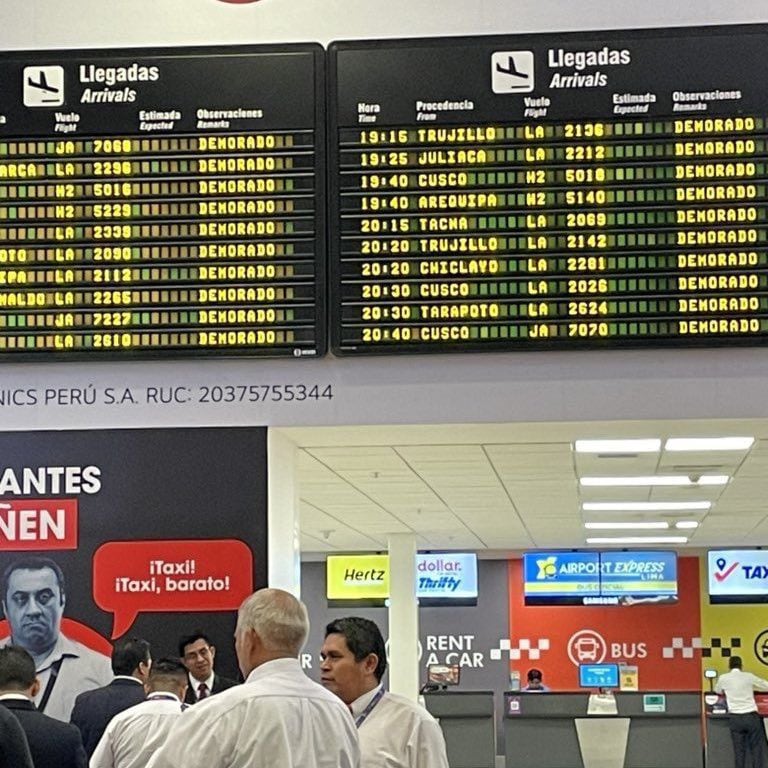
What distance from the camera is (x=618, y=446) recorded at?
833 cm

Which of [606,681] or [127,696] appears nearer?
[127,696]

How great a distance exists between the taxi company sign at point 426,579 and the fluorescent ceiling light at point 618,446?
532 inches

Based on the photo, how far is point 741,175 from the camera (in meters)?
6.79

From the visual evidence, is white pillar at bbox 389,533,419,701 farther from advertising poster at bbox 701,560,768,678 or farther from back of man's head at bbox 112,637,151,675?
back of man's head at bbox 112,637,151,675

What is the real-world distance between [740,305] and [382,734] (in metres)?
2.96

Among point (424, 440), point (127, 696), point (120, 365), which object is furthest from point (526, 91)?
point (127, 696)

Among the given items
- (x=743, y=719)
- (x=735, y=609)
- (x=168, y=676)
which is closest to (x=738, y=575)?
(x=735, y=609)

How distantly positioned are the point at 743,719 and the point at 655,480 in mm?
7773

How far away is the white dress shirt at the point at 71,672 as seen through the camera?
6.86 m

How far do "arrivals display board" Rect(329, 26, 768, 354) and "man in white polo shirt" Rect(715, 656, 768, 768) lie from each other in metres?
11.2

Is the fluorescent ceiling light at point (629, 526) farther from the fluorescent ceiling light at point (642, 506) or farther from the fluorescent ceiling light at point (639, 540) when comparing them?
A: the fluorescent ceiling light at point (642, 506)

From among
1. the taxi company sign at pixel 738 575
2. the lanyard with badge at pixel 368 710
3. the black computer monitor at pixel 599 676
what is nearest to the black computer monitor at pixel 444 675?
the black computer monitor at pixel 599 676

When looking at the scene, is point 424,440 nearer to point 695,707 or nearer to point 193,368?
point 193,368

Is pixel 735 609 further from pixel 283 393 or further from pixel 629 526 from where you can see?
pixel 283 393
